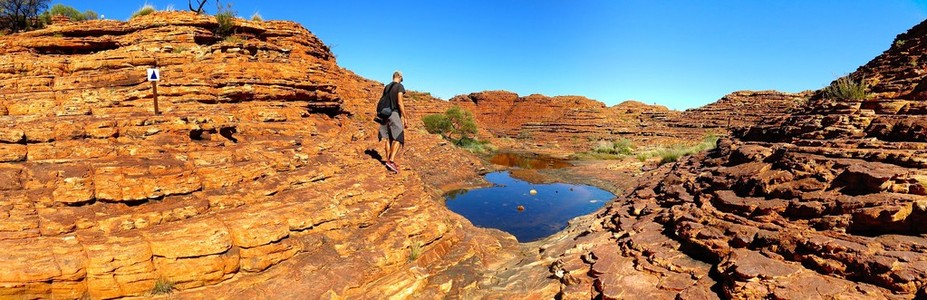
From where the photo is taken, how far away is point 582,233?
10.1 metres

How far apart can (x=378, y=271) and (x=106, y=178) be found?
385cm

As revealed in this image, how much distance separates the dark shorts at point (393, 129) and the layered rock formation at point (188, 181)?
2.77 feet

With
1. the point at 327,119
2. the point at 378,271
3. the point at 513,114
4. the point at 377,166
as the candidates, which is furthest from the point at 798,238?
the point at 513,114

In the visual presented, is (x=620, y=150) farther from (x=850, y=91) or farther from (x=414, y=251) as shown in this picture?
(x=414, y=251)

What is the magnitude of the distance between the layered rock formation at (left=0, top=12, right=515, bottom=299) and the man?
50 cm

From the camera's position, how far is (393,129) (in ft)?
30.1

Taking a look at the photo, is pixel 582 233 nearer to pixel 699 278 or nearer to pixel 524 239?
pixel 524 239

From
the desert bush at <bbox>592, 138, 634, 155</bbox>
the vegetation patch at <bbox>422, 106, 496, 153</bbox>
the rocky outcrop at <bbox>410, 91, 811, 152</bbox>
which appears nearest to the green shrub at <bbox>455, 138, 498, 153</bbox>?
the vegetation patch at <bbox>422, 106, 496, 153</bbox>

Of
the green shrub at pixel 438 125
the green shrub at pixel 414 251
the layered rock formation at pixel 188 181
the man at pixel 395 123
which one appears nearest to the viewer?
the layered rock formation at pixel 188 181

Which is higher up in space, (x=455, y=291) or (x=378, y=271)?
(x=378, y=271)

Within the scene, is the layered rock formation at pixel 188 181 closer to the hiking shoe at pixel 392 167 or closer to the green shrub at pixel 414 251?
the green shrub at pixel 414 251

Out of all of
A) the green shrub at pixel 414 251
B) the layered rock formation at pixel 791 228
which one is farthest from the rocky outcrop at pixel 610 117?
the green shrub at pixel 414 251

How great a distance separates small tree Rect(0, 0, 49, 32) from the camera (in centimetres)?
1279

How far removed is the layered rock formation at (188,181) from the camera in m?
4.89
